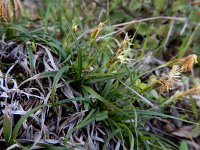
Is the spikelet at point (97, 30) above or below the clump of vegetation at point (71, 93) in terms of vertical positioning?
above

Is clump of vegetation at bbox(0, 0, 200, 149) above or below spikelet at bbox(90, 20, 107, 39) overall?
below

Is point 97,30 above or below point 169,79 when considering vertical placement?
above

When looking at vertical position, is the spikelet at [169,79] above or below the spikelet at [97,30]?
below

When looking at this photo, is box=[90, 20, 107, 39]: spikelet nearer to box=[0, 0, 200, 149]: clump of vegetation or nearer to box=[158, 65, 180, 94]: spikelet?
box=[0, 0, 200, 149]: clump of vegetation

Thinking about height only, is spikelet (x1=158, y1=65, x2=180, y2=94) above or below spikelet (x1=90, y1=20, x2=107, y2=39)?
below

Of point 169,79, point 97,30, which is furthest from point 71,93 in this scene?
point 169,79

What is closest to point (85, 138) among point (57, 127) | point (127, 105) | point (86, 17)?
point (57, 127)

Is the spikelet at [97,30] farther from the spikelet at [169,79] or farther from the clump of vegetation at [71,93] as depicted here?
the spikelet at [169,79]

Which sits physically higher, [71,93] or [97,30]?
[97,30]

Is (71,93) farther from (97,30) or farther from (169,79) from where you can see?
(169,79)

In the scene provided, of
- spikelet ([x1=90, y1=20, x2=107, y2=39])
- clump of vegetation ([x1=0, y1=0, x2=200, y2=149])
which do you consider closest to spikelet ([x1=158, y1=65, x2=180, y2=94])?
clump of vegetation ([x1=0, y1=0, x2=200, y2=149])

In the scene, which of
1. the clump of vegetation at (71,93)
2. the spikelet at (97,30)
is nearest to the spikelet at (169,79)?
the clump of vegetation at (71,93)
